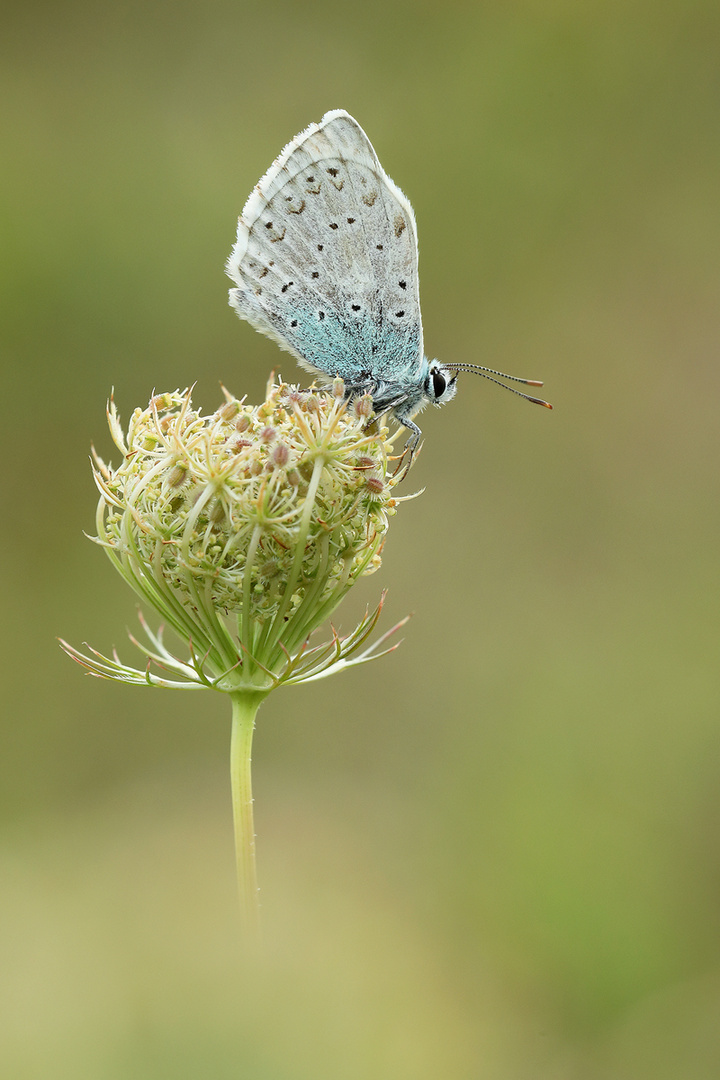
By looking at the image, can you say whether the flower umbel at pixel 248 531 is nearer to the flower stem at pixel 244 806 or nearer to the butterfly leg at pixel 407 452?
the flower stem at pixel 244 806

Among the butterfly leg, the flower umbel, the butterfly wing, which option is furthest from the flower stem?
the butterfly wing

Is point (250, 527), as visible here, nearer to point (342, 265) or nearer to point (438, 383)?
point (438, 383)

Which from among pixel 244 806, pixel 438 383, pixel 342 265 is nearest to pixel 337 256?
pixel 342 265

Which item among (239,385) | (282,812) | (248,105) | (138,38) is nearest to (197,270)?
(239,385)

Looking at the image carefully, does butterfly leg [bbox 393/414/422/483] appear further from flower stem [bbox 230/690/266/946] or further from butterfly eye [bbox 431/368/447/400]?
flower stem [bbox 230/690/266/946]

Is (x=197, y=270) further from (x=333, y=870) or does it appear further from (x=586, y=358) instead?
(x=333, y=870)

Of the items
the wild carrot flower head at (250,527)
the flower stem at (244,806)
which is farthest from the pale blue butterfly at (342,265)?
the flower stem at (244,806)
